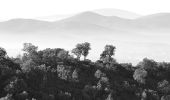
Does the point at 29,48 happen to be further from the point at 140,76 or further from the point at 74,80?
the point at 140,76

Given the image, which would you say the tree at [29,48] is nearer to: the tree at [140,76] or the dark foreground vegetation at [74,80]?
the dark foreground vegetation at [74,80]

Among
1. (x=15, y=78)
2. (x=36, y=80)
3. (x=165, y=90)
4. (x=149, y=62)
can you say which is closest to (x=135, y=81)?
(x=165, y=90)

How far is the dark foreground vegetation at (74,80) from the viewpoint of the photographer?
103 m

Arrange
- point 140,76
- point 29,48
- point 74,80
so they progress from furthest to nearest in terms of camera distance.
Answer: point 29,48, point 140,76, point 74,80

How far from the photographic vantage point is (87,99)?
4269 inches

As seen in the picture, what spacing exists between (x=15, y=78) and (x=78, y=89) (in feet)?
70.4

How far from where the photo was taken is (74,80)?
395 feet

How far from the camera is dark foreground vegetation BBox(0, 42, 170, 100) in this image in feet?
337

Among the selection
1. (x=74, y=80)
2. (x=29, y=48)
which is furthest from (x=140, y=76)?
(x=29, y=48)

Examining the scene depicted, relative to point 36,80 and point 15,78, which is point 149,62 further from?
point 15,78

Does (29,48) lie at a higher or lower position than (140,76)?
higher

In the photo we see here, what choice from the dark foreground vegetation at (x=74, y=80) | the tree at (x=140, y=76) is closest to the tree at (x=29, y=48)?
the dark foreground vegetation at (x=74, y=80)

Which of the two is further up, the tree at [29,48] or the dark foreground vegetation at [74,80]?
the tree at [29,48]

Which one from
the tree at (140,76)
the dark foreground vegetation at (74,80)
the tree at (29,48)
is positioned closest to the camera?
the dark foreground vegetation at (74,80)
